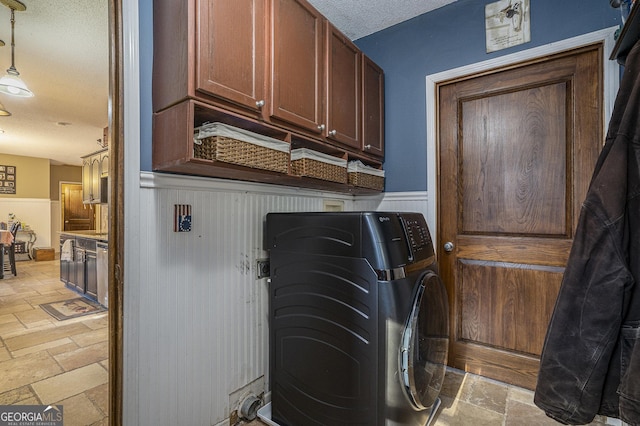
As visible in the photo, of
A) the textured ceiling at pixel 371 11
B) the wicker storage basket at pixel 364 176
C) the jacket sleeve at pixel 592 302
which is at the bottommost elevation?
the jacket sleeve at pixel 592 302

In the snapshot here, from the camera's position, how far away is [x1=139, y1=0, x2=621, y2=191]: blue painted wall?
69.7 inches

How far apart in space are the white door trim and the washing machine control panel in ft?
2.19

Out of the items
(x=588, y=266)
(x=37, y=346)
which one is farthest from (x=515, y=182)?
(x=37, y=346)

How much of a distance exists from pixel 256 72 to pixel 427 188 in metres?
1.44

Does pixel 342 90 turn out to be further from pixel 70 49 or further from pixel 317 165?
pixel 70 49

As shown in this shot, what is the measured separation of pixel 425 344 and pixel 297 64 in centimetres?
146

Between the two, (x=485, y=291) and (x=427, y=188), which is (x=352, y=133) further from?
(x=485, y=291)

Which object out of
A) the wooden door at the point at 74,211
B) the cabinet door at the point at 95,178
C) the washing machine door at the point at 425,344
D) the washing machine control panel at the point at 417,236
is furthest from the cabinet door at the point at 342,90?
the wooden door at the point at 74,211

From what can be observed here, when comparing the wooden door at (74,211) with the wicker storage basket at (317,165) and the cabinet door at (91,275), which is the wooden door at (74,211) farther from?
the wicker storage basket at (317,165)

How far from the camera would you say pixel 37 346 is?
8.57 ft

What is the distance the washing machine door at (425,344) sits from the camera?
1219 mm

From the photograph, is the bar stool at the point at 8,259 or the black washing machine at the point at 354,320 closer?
the black washing machine at the point at 354,320

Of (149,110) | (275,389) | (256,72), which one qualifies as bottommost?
(275,389)

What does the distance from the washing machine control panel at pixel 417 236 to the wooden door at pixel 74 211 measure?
9.41 metres
